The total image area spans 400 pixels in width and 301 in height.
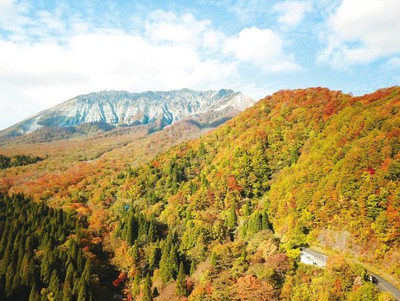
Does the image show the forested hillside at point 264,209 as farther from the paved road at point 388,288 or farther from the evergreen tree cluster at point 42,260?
the paved road at point 388,288

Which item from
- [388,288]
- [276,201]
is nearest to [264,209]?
[276,201]

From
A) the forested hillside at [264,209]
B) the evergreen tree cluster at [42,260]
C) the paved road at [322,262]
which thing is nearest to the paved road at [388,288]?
the paved road at [322,262]

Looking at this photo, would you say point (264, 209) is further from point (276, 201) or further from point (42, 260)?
point (42, 260)

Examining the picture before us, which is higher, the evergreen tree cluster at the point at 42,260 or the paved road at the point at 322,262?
the paved road at the point at 322,262

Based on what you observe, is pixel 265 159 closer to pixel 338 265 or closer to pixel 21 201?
pixel 338 265

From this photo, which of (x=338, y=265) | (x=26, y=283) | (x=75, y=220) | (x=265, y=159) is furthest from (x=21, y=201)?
(x=338, y=265)

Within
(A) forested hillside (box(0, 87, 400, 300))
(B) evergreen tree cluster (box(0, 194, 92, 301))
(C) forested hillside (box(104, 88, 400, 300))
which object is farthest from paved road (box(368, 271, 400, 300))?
(B) evergreen tree cluster (box(0, 194, 92, 301))
